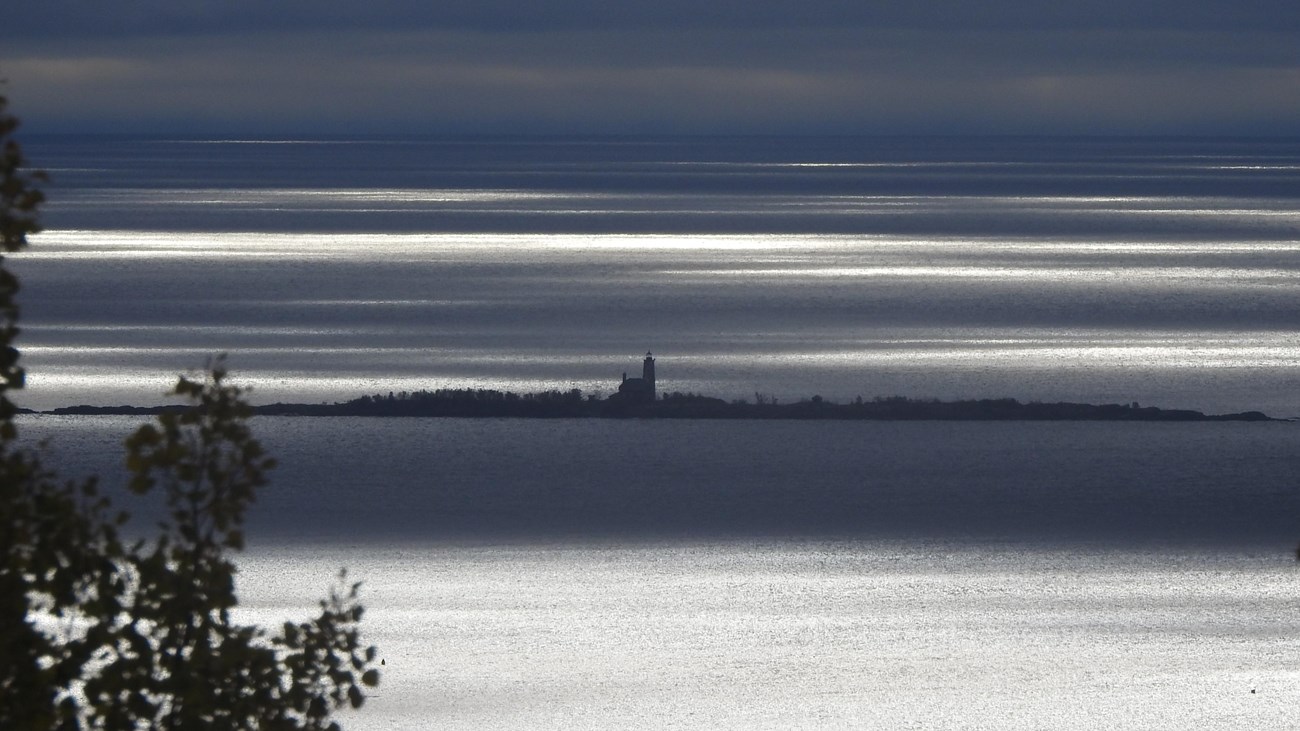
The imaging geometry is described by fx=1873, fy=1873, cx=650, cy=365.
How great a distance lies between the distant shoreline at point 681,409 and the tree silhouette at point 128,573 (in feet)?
63.6

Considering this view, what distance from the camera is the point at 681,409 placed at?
2372cm

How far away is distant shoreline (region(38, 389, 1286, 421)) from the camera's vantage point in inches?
935

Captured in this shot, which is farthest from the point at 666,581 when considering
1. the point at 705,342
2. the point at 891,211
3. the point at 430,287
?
the point at 891,211

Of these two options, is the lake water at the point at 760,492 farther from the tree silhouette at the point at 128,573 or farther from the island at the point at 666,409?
the tree silhouette at the point at 128,573

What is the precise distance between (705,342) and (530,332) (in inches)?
152

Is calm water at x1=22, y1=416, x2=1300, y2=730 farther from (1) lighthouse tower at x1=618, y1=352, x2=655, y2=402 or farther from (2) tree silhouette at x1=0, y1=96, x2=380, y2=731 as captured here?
(2) tree silhouette at x1=0, y1=96, x2=380, y2=731

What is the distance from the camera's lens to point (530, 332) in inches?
1499

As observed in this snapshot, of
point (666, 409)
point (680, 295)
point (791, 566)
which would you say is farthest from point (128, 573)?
point (680, 295)

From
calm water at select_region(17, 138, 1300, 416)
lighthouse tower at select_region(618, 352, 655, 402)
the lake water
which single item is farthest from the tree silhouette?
calm water at select_region(17, 138, 1300, 416)

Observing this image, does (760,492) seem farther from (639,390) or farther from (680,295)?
(680,295)

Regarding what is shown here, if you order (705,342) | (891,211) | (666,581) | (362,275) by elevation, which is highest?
(891,211)

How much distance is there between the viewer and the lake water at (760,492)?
41.8 ft

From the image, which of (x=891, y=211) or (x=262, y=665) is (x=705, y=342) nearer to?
(x=262, y=665)

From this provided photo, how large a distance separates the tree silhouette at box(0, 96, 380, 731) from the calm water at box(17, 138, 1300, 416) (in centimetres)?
2346
